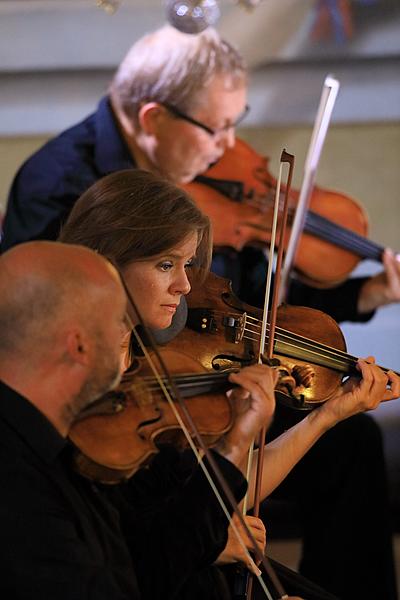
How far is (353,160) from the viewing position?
311 centimetres

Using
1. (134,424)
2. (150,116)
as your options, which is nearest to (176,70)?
(150,116)

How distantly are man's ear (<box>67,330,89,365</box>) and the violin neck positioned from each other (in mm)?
1407

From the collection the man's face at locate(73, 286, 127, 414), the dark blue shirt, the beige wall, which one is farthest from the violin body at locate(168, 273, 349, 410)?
the beige wall

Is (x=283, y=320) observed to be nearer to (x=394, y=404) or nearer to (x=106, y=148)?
(x=106, y=148)

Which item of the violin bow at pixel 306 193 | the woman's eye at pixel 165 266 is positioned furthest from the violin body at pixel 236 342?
the violin bow at pixel 306 193

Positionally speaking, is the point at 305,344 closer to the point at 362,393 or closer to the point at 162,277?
the point at 362,393

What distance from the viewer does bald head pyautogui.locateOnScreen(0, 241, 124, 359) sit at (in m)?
1.06

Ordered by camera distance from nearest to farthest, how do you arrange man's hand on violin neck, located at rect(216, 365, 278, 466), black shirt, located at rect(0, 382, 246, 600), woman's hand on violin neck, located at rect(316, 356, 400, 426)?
black shirt, located at rect(0, 382, 246, 600), man's hand on violin neck, located at rect(216, 365, 278, 466), woman's hand on violin neck, located at rect(316, 356, 400, 426)

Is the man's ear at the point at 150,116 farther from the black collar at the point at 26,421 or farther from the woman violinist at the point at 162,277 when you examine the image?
the black collar at the point at 26,421

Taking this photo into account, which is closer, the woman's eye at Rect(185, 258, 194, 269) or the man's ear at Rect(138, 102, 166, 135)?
the woman's eye at Rect(185, 258, 194, 269)

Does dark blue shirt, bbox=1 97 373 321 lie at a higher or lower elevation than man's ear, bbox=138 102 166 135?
lower

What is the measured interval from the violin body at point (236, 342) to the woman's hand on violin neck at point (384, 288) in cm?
87

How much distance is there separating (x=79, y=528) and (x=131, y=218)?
0.49 m

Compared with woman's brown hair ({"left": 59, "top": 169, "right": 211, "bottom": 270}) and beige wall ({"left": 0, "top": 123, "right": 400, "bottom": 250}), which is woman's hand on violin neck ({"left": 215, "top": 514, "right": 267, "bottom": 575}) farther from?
beige wall ({"left": 0, "top": 123, "right": 400, "bottom": 250})
